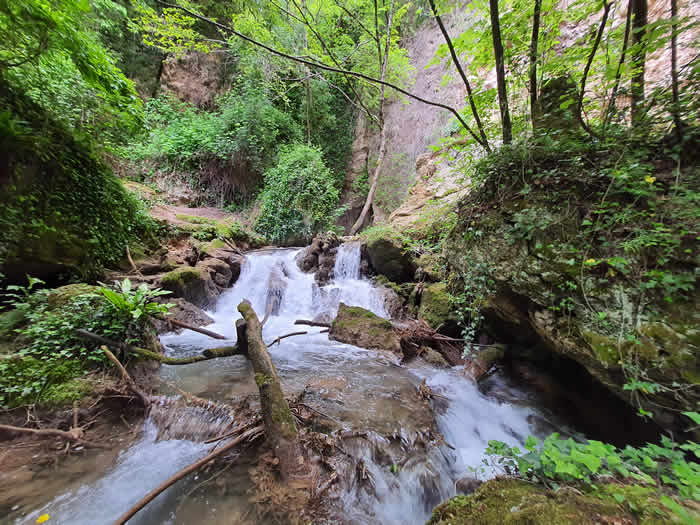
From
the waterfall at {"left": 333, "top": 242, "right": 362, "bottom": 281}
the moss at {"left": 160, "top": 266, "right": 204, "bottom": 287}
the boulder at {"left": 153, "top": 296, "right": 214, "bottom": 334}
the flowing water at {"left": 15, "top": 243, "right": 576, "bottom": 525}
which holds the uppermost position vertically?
the waterfall at {"left": 333, "top": 242, "right": 362, "bottom": 281}

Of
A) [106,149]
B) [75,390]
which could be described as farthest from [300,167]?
[75,390]

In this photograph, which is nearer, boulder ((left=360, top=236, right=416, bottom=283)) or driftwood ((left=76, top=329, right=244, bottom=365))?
driftwood ((left=76, top=329, right=244, bottom=365))

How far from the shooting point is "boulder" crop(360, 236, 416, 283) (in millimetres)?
6746

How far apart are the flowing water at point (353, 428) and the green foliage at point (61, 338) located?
2.51 feet

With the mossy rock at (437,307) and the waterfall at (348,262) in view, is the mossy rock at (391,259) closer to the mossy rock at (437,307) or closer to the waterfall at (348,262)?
the waterfall at (348,262)

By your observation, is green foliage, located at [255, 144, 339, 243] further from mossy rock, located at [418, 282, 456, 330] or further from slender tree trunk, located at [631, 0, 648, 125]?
slender tree trunk, located at [631, 0, 648, 125]

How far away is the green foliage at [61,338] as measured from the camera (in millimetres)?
2205

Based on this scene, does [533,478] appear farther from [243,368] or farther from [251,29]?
[251,29]

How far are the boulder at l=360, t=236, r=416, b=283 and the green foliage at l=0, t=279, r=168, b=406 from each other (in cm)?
525

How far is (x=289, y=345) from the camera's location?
4730mm

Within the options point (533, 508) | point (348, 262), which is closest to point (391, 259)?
point (348, 262)

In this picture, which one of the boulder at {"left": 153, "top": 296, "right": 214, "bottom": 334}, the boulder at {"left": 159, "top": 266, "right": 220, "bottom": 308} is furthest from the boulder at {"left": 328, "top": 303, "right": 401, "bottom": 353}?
the boulder at {"left": 159, "top": 266, "right": 220, "bottom": 308}

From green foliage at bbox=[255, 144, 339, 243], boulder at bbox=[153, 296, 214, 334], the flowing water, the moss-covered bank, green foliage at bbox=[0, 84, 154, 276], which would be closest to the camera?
the flowing water

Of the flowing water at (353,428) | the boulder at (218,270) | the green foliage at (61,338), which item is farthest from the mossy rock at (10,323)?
the boulder at (218,270)
